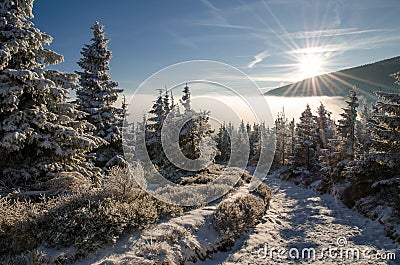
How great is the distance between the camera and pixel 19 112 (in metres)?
9.55

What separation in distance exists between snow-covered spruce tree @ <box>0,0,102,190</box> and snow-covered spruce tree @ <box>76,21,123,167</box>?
541 centimetres

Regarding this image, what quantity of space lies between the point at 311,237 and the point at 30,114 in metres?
12.9

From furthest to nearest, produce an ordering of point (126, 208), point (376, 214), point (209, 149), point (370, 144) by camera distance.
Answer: point (209, 149)
point (370, 144)
point (376, 214)
point (126, 208)

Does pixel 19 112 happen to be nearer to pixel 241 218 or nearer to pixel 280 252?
pixel 241 218

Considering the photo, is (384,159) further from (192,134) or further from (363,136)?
(363,136)

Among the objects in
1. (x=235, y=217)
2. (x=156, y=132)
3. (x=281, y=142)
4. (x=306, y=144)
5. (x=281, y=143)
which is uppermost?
(x=156, y=132)

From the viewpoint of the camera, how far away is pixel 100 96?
56.1ft

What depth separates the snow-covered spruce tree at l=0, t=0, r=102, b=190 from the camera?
926 centimetres

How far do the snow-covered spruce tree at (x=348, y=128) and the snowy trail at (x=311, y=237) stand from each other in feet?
25.3

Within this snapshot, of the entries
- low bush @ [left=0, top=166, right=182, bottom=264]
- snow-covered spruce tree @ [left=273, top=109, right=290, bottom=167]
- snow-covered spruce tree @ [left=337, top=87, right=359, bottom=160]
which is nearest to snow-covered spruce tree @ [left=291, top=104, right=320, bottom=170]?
snow-covered spruce tree @ [left=337, top=87, right=359, bottom=160]

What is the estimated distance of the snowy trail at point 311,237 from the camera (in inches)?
326

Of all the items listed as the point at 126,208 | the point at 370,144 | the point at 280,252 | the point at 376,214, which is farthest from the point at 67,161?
the point at 370,144

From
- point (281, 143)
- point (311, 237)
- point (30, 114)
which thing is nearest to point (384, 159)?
point (311, 237)

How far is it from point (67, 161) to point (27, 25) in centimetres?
617
